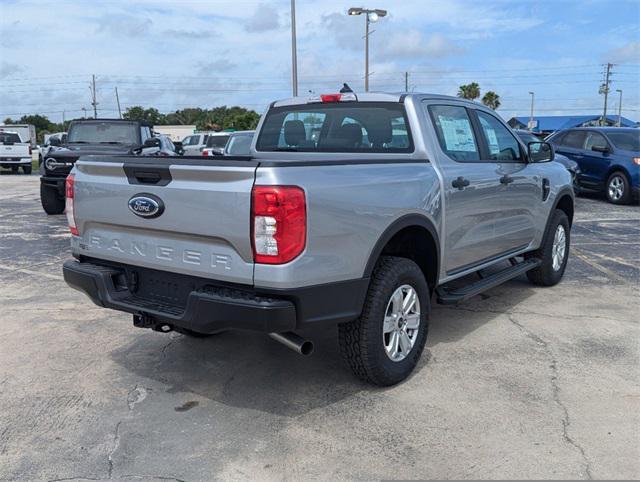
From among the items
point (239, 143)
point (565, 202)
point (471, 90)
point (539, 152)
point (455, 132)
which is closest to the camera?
point (455, 132)

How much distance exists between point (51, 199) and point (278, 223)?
10.3 meters

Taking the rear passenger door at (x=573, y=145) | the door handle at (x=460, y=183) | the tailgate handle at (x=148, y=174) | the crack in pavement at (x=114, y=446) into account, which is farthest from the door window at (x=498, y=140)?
the rear passenger door at (x=573, y=145)

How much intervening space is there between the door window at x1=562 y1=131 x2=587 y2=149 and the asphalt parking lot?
975cm

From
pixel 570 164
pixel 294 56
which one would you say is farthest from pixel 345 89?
pixel 294 56

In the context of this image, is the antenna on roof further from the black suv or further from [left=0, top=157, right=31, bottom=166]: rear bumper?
[left=0, top=157, right=31, bottom=166]: rear bumper

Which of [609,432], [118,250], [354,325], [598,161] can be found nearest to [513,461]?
[609,432]

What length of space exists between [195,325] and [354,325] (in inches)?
36.2

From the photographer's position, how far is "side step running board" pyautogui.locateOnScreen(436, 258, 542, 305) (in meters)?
4.46

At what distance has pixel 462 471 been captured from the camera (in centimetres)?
302

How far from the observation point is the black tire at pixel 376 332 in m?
3.65

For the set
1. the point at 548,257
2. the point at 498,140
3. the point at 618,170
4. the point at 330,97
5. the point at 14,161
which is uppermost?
the point at 330,97

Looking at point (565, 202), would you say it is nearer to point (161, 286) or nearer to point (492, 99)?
point (161, 286)

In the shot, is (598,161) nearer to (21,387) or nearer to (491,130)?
(491,130)

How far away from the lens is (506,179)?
516 cm
